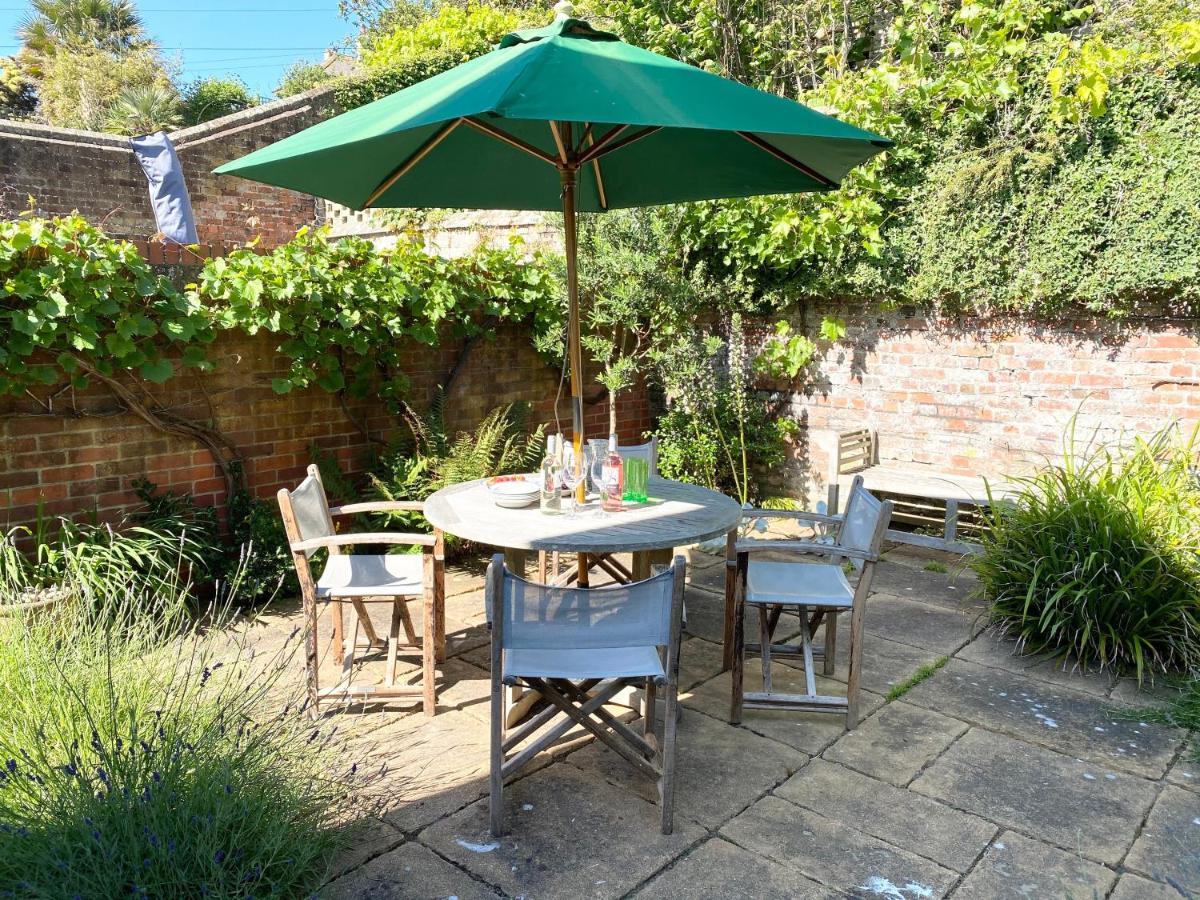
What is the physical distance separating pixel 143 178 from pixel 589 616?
1191 centimetres

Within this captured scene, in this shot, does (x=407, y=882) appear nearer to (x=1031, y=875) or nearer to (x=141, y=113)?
(x=1031, y=875)

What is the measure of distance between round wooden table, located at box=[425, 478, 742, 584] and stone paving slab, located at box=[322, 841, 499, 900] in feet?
3.11

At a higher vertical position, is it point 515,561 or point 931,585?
point 515,561

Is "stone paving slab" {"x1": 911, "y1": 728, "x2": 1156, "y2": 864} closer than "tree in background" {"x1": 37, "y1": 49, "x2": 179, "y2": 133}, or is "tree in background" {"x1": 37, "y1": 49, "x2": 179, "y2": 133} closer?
"stone paving slab" {"x1": 911, "y1": 728, "x2": 1156, "y2": 864}

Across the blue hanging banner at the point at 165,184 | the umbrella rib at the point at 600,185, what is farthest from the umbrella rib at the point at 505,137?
the blue hanging banner at the point at 165,184

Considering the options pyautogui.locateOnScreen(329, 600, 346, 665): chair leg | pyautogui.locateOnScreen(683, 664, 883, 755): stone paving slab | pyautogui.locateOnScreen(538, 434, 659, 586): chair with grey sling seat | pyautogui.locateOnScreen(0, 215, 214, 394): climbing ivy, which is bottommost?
pyautogui.locateOnScreen(683, 664, 883, 755): stone paving slab

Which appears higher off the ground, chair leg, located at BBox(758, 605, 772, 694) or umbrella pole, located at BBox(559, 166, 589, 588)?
umbrella pole, located at BBox(559, 166, 589, 588)

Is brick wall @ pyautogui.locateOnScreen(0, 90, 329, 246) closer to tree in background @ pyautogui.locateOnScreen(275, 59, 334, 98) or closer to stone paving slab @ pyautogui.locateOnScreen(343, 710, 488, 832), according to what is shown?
stone paving slab @ pyautogui.locateOnScreen(343, 710, 488, 832)

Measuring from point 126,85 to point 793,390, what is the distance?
21.1 metres

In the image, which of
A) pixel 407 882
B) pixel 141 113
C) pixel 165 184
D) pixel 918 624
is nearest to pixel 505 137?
pixel 407 882

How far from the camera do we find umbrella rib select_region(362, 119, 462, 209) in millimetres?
2977

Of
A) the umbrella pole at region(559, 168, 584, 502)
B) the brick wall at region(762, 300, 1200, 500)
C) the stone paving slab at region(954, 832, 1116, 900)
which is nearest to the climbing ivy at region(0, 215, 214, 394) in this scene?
the umbrella pole at region(559, 168, 584, 502)

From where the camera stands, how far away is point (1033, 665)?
3.71m

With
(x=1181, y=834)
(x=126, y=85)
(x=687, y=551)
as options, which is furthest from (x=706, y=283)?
(x=126, y=85)
